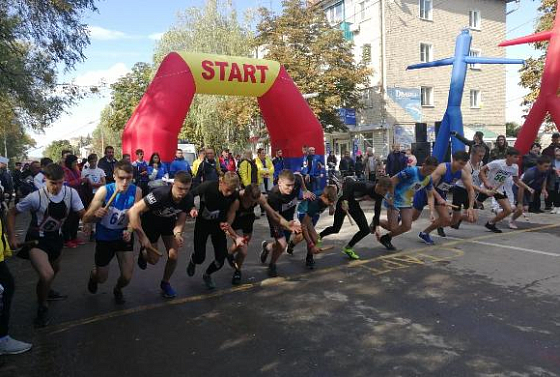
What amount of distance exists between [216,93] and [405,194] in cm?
716

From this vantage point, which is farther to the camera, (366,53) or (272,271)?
(366,53)

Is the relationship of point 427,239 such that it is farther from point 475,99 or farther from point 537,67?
point 475,99

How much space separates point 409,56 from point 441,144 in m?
15.3

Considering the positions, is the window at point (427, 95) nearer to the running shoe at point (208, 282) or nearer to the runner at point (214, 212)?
the runner at point (214, 212)

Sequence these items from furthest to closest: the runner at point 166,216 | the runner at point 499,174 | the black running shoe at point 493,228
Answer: the black running shoe at point 493,228 → the runner at point 499,174 → the runner at point 166,216

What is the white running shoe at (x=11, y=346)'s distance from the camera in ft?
12.9

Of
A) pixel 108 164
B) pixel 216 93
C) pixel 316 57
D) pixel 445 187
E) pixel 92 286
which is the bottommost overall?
pixel 92 286

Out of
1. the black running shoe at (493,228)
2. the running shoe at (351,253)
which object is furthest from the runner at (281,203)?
the black running shoe at (493,228)

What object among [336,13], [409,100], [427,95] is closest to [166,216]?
[409,100]

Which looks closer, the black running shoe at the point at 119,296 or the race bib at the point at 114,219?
the race bib at the point at 114,219

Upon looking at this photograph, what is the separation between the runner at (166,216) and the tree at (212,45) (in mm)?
22823

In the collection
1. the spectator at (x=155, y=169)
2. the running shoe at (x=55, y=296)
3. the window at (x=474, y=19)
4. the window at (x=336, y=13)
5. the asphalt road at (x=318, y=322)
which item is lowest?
the asphalt road at (x=318, y=322)

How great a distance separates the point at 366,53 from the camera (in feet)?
91.5

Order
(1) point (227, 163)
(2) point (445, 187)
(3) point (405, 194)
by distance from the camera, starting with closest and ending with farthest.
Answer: (3) point (405, 194) < (2) point (445, 187) < (1) point (227, 163)
